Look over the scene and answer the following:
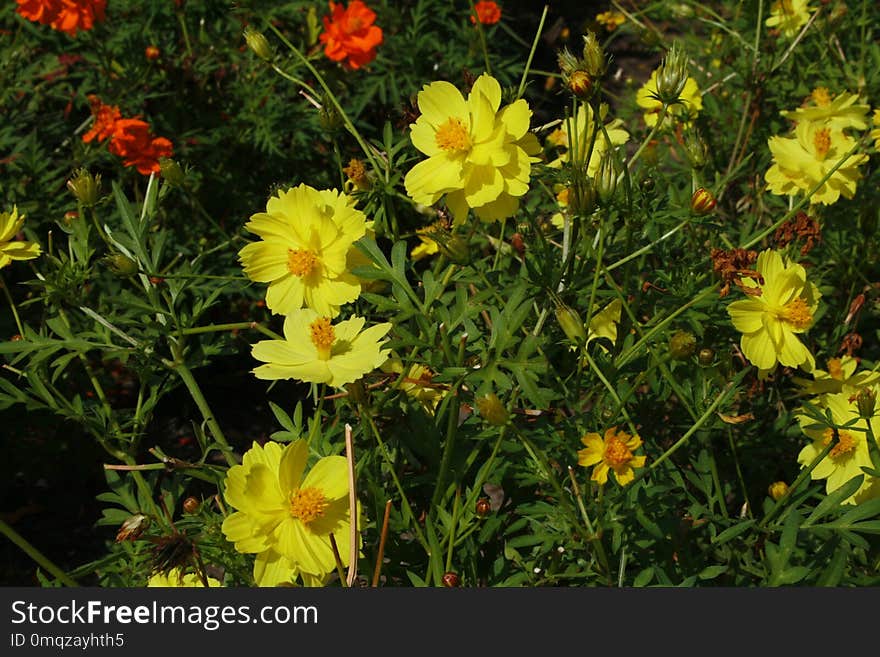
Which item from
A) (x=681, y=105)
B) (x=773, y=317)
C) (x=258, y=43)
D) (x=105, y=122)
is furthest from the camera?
(x=105, y=122)

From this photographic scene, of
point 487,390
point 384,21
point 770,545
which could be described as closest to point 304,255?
point 487,390

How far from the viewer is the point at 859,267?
1928mm

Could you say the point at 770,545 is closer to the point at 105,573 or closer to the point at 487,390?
the point at 487,390

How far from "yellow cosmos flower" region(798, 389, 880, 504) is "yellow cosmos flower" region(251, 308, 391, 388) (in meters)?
0.66

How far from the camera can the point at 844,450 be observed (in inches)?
54.3

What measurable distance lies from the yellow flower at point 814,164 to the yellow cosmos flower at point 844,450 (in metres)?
0.46

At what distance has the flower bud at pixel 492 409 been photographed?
108 centimetres

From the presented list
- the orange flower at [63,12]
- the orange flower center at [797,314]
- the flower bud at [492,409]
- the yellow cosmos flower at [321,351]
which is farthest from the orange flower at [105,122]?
the orange flower center at [797,314]

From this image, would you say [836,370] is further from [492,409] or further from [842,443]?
[492,409]

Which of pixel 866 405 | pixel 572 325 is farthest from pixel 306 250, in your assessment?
pixel 866 405

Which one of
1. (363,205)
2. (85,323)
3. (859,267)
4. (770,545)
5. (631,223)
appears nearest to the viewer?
(770,545)

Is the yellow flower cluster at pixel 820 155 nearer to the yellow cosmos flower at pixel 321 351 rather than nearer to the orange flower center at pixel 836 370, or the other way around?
→ the orange flower center at pixel 836 370

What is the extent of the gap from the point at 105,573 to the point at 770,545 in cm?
102

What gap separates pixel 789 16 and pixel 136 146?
164 centimetres
